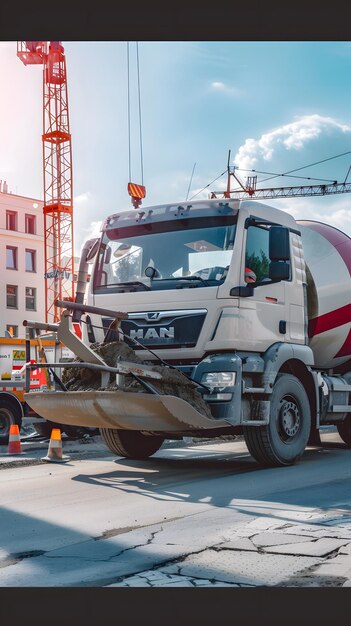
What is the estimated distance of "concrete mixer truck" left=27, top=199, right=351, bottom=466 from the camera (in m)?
9.98

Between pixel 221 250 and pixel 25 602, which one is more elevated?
pixel 221 250

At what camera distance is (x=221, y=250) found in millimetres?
10469

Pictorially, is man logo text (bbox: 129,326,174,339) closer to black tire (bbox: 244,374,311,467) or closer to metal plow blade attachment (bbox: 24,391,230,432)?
metal plow blade attachment (bbox: 24,391,230,432)

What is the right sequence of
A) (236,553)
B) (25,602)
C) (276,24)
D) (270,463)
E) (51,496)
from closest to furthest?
(25,602) < (276,24) < (236,553) < (51,496) < (270,463)

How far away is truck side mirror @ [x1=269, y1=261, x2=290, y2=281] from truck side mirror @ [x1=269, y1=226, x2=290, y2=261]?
0.06m

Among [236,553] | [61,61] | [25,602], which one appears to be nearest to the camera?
[25,602]

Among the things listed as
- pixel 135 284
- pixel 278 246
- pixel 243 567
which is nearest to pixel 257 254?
pixel 278 246

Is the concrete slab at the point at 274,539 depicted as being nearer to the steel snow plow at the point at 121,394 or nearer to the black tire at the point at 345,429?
the steel snow plow at the point at 121,394

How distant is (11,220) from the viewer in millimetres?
64562

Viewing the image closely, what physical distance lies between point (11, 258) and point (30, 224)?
10.5 feet

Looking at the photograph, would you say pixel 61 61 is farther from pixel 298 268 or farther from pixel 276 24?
pixel 276 24

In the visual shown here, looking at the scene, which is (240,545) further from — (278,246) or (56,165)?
(56,165)

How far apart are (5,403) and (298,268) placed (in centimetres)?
886

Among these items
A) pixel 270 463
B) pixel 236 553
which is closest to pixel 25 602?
pixel 236 553
